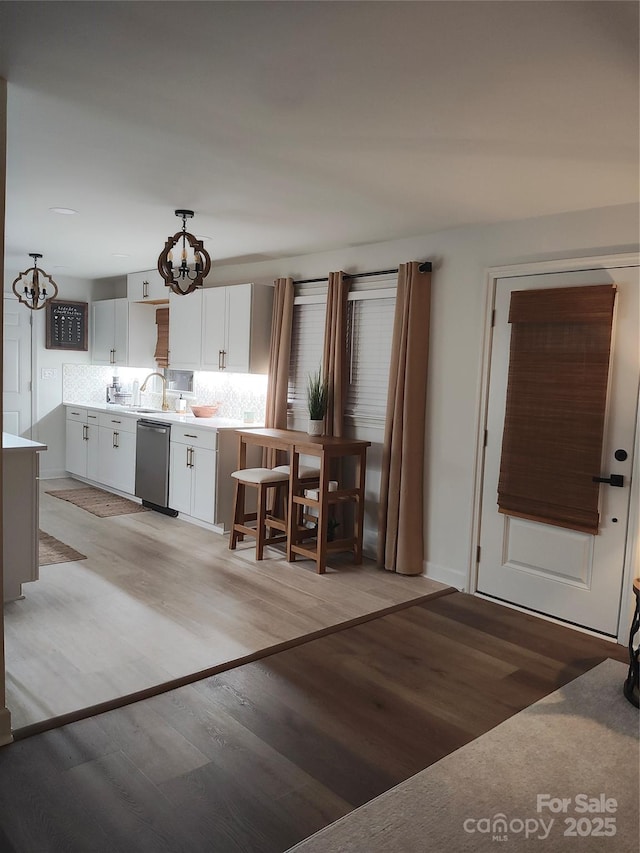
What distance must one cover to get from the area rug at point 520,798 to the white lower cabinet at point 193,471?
135 inches

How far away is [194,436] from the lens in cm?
588

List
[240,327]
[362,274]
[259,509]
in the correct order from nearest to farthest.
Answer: [259,509] → [362,274] → [240,327]

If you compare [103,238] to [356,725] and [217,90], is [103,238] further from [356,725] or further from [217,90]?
[356,725]

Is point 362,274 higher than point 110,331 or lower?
higher

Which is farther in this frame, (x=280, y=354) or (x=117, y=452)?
(x=117, y=452)

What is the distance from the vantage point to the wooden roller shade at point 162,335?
24.6 feet

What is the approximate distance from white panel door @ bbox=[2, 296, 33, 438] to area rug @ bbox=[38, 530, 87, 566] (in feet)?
9.26

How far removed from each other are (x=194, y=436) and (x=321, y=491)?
5.47 feet

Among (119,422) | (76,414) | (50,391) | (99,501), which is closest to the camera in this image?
(99,501)

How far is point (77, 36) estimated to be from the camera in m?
2.02

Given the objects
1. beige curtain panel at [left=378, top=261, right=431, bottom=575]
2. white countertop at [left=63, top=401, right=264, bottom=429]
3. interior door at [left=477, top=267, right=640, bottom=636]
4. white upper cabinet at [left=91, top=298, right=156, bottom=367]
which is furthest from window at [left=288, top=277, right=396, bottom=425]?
white upper cabinet at [left=91, top=298, right=156, bottom=367]

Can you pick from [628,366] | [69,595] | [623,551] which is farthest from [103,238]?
[623,551]

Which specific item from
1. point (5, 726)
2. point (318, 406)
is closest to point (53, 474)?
point (318, 406)

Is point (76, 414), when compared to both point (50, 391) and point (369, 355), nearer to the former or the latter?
point (50, 391)
